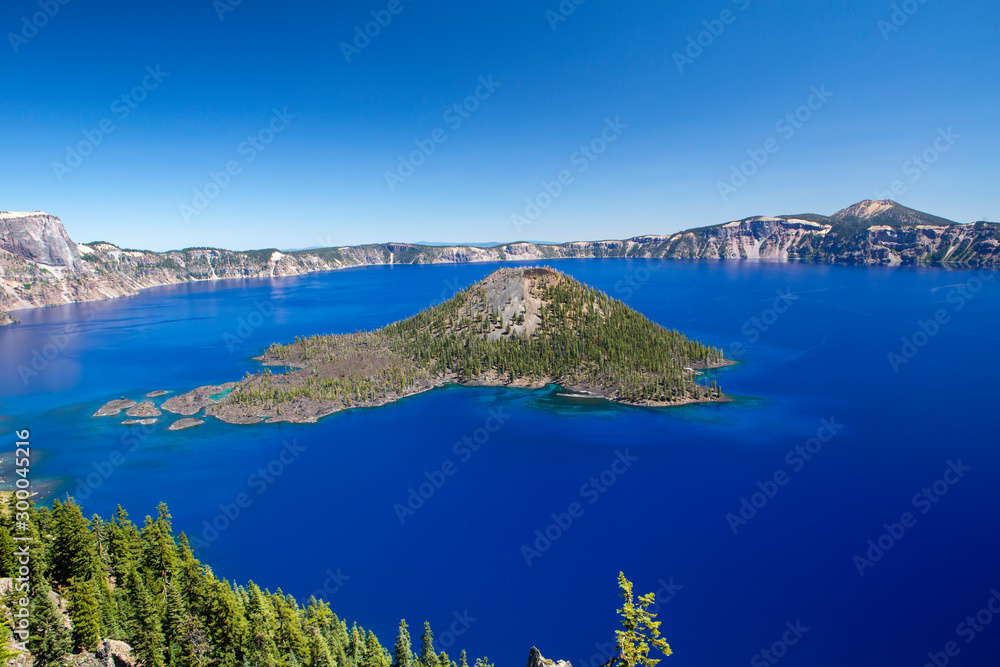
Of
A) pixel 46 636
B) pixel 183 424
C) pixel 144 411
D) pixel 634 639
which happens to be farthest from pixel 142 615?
pixel 144 411

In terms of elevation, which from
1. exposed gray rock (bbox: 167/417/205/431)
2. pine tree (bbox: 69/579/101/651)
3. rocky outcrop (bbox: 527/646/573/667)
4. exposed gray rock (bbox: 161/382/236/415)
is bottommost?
exposed gray rock (bbox: 167/417/205/431)

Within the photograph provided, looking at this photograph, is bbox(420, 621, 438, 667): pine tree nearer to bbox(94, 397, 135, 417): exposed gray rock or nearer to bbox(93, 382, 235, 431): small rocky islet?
bbox(93, 382, 235, 431): small rocky islet

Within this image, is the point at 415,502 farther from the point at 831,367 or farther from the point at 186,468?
the point at 831,367

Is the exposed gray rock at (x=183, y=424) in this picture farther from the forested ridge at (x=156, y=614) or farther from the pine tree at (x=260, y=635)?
the pine tree at (x=260, y=635)

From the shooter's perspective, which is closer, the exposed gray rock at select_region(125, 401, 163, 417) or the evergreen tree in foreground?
the evergreen tree in foreground

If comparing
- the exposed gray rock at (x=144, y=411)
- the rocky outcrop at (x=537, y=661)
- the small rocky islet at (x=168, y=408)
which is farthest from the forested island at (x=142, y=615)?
the exposed gray rock at (x=144, y=411)

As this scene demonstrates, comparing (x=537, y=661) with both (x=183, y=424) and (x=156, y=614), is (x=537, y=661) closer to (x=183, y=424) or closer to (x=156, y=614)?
(x=156, y=614)

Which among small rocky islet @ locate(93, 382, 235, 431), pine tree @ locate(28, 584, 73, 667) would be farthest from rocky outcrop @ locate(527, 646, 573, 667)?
small rocky islet @ locate(93, 382, 235, 431)
